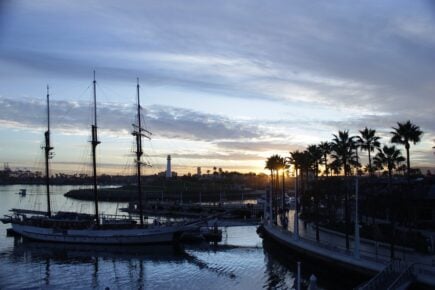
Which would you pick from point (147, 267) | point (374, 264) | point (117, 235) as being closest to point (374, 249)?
point (374, 264)

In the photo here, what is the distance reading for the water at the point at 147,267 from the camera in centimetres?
3772

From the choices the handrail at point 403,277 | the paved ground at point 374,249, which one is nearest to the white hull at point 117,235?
the paved ground at point 374,249

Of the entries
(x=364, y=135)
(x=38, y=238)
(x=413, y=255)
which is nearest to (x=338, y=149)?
(x=364, y=135)

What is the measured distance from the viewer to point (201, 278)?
3991 cm

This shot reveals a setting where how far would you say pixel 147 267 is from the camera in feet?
151

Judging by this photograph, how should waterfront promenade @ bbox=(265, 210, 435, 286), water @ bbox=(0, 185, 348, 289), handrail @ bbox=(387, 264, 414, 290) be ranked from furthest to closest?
1. water @ bbox=(0, 185, 348, 289)
2. waterfront promenade @ bbox=(265, 210, 435, 286)
3. handrail @ bbox=(387, 264, 414, 290)

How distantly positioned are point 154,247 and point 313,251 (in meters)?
25.5

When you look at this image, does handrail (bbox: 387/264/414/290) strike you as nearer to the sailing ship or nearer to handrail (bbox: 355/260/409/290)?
handrail (bbox: 355/260/409/290)

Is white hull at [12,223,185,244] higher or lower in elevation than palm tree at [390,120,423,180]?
lower

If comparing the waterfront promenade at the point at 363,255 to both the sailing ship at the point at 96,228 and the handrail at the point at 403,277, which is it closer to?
the handrail at the point at 403,277

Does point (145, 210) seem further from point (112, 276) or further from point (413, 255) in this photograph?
point (413, 255)

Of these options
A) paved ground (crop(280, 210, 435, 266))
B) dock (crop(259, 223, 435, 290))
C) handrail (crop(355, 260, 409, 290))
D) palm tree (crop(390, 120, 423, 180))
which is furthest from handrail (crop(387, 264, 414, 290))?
palm tree (crop(390, 120, 423, 180))

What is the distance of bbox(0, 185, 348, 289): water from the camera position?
3772 cm

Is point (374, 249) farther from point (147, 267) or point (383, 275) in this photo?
point (147, 267)
